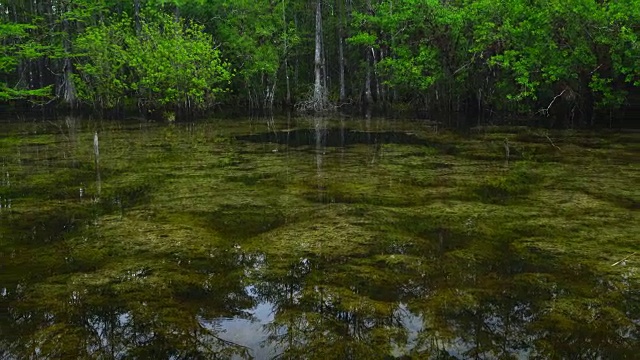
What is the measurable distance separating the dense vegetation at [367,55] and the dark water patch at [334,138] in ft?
19.0

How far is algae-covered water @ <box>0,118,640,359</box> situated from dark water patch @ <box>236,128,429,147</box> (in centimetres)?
374

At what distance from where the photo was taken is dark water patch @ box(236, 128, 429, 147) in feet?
49.1

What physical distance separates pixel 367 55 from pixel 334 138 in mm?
15052

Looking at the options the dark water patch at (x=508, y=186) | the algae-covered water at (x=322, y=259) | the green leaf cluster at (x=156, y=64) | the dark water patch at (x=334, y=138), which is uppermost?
the green leaf cluster at (x=156, y=64)

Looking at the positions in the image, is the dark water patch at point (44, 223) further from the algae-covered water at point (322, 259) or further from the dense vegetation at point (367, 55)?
the dense vegetation at point (367, 55)

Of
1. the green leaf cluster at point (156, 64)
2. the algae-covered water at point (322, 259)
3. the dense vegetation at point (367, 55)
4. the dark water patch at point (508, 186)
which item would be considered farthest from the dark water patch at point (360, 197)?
the green leaf cluster at point (156, 64)

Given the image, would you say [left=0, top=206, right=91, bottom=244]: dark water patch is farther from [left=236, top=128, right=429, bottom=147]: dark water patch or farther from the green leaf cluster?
the green leaf cluster

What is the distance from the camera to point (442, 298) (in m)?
4.37

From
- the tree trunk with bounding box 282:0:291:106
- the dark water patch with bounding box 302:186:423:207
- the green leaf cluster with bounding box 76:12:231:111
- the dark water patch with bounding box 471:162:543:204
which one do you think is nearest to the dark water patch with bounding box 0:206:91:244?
the dark water patch with bounding box 302:186:423:207

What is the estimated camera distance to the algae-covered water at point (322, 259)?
370 cm

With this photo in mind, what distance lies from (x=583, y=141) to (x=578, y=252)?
33.7ft

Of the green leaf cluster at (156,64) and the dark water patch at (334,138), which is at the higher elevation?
the green leaf cluster at (156,64)

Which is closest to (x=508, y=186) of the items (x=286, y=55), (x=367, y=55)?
(x=367, y=55)

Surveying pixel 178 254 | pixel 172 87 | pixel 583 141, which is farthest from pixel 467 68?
pixel 178 254
